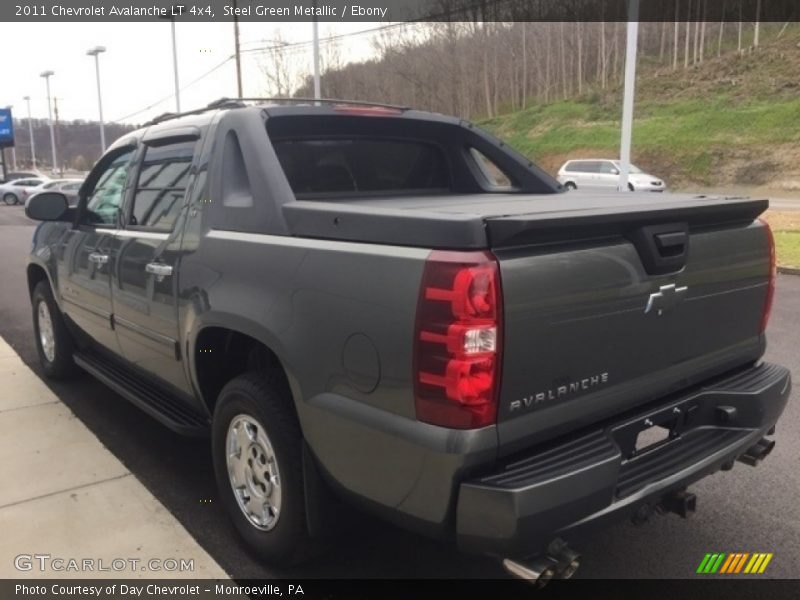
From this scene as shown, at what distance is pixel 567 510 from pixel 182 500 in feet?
7.36

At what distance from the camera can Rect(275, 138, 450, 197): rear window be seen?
357 cm

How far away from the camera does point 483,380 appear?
6.82ft

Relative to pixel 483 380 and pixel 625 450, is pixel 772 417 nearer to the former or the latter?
pixel 625 450

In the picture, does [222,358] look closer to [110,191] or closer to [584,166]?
[110,191]

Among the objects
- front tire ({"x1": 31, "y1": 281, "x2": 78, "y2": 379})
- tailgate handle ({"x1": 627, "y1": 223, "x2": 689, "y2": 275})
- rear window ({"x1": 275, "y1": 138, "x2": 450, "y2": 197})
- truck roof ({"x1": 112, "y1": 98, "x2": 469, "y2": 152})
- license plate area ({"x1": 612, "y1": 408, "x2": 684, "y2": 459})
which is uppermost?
truck roof ({"x1": 112, "y1": 98, "x2": 469, "y2": 152})

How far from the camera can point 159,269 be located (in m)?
3.43

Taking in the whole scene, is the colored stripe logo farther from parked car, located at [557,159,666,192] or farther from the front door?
parked car, located at [557,159,666,192]

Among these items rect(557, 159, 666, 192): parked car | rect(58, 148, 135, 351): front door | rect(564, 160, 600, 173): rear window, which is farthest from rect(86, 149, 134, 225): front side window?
rect(564, 160, 600, 173): rear window

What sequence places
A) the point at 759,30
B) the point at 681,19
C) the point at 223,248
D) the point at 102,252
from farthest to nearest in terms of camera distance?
the point at 681,19, the point at 759,30, the point at 102,252, the point at 223,248

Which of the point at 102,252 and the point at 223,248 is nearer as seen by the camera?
the point at 223,248

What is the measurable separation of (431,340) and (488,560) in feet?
4.73

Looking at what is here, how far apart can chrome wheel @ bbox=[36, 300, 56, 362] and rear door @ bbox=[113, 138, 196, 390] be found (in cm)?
169

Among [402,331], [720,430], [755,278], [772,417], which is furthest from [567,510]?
[755,278]

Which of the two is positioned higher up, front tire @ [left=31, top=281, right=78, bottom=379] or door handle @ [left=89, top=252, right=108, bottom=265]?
door handle @ [left=89, top=252, right=108, bottom=265]
